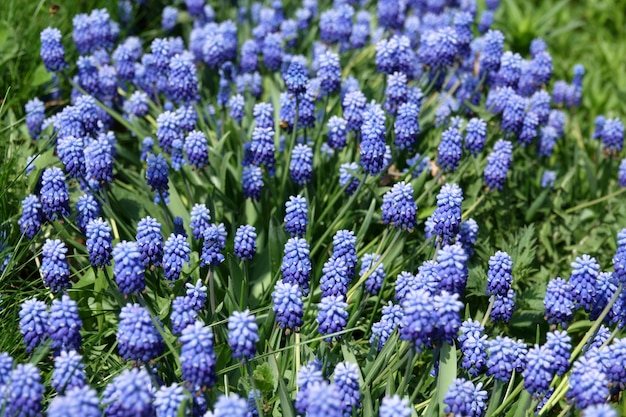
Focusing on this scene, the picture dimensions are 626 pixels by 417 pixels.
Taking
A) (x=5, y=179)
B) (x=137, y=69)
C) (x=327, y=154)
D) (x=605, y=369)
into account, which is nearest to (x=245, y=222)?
(x=327, y=154)

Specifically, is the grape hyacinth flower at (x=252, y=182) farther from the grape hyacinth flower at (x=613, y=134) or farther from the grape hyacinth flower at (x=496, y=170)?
the grape hyacinth flower at (x=613, y=134)

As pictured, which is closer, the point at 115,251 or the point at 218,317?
the point at 115,251

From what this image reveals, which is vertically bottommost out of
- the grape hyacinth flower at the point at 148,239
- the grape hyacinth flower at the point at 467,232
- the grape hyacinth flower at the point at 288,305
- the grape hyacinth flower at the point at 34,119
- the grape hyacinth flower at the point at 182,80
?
the grape hyacinth flower at the point at 467,232

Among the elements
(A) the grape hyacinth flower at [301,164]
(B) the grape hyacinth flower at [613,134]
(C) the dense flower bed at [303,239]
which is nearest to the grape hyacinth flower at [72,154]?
(C) the dense flower bed at [303,239]

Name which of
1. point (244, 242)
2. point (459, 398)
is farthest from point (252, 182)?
point (459, 398)

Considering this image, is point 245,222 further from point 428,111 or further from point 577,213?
point 577,213

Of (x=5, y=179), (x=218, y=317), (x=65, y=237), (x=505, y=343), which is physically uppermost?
(x=5, y=179)
